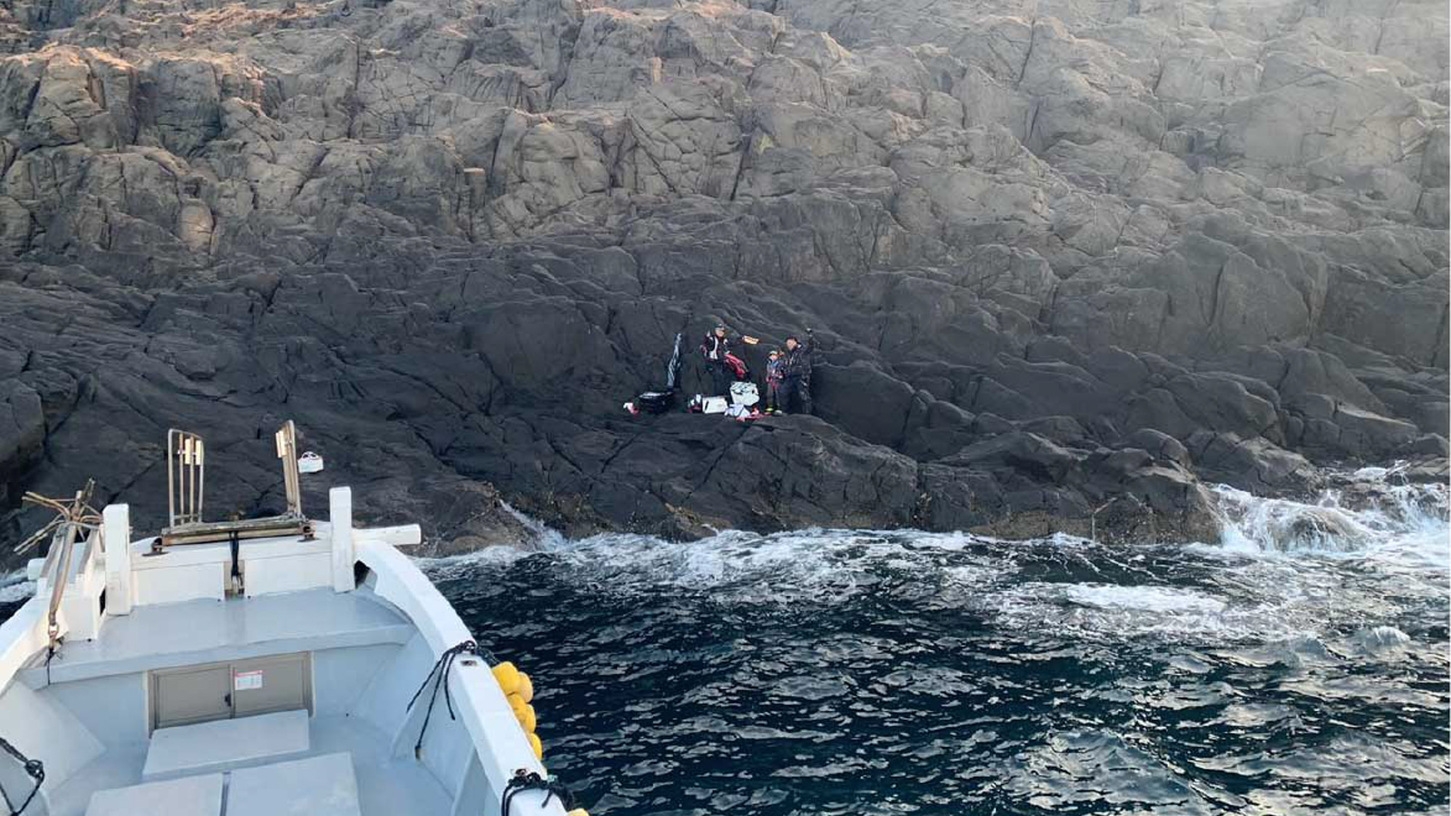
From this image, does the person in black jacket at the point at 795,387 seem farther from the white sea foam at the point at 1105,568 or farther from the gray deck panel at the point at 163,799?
the gray deck panel at the point at 163,799

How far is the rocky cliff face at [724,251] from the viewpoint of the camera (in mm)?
23625

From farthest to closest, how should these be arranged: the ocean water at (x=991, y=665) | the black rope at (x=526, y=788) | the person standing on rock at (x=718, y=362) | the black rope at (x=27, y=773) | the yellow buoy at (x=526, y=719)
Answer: the person standing on rock at (x=718, y=362), the ocean water at (x=991, y=665), the yellow buoy at (x=526, y=719), the black rope at (x=27, y=773), the black rope at (x=526, y=788)

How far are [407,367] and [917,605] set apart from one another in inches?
573

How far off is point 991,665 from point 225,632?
400 inches

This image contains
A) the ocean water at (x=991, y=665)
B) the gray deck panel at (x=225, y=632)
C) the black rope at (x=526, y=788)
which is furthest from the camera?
the ocean water at (x=991, y=665)

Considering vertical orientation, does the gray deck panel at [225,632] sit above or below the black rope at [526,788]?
below

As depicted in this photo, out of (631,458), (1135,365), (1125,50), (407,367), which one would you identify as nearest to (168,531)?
(631,458)

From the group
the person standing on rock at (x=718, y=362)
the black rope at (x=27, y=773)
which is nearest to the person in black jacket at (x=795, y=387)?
the person standing on rock at (x=718, y=362)

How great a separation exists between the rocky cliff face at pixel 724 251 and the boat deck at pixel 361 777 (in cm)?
1311

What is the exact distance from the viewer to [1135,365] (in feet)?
88.1

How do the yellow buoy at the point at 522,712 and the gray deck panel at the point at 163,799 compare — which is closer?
the gray deck panel at the point at 163,799

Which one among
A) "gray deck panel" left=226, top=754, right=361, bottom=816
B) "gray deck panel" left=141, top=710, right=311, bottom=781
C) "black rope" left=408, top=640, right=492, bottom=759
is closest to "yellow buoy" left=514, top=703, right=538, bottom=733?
"black rope" left=408, top=640, right=492, bottom=759

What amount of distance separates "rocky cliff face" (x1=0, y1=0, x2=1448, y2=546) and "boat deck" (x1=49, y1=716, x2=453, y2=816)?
13.1 meters

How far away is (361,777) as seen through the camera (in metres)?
8.46
